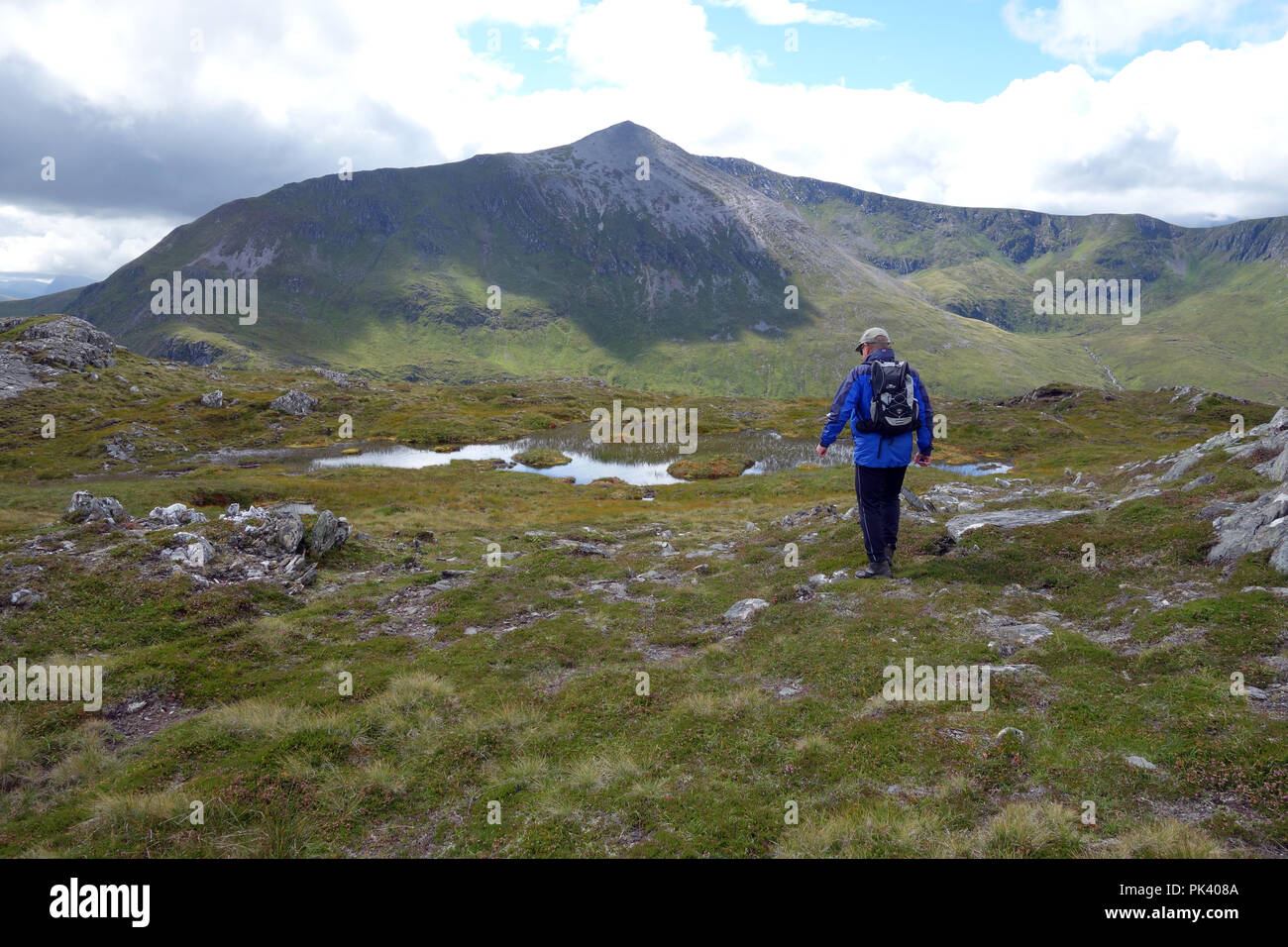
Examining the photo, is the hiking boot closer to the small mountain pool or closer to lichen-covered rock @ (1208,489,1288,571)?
lichen-covered rock @ (1208,489,1288,571)

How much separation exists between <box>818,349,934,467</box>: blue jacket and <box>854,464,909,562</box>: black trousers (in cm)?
36

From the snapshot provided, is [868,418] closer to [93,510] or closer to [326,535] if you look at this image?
[326,535]

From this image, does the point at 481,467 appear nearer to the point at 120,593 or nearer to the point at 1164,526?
the point at 120,593

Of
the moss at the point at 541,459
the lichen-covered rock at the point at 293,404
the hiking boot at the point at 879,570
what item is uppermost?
the lichen-covered rock at the point at 293,404

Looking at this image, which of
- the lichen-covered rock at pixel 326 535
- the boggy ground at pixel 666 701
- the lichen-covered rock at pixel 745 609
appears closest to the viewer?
the boggy ground at pixel 666 701

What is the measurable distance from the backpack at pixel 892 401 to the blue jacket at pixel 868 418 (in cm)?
16

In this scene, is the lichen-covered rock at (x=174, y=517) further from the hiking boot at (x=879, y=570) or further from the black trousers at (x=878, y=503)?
the hiking boot at (x=879, y=570)

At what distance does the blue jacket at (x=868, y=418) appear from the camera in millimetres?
14531

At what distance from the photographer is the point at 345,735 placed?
10203 mm

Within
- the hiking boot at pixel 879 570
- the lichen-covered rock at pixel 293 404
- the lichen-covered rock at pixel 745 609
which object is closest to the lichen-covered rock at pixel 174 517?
the lichen-covered rock at pixel 745 609

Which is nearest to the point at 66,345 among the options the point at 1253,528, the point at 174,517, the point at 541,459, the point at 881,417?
the point at 541,459

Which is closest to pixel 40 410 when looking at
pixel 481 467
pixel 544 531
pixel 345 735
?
pixel 481 467

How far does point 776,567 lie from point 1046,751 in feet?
43.9
